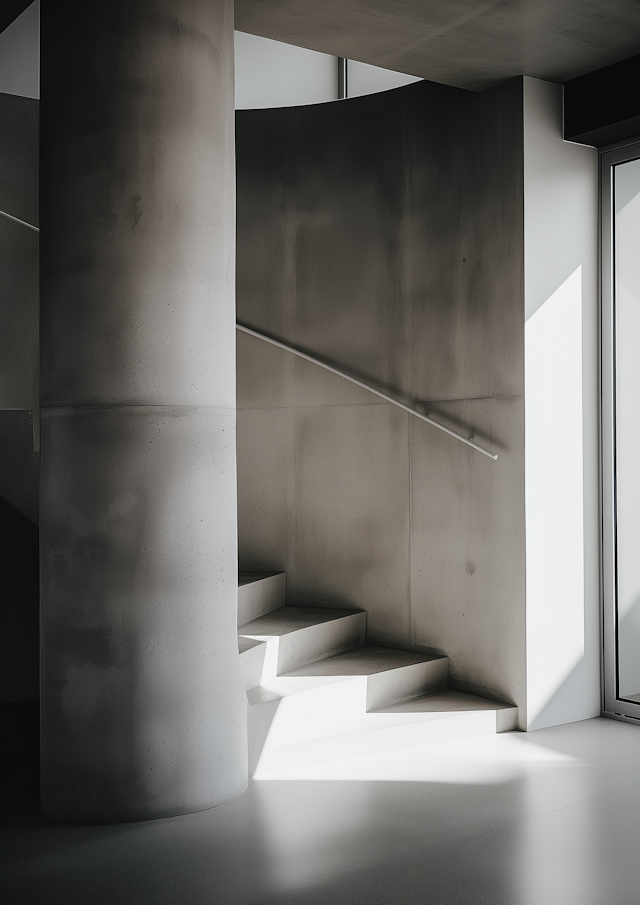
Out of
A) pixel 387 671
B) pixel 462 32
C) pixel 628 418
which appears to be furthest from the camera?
pixel 628 418

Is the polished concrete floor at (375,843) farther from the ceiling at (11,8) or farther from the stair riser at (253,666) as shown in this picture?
the ceiling at (11,8)

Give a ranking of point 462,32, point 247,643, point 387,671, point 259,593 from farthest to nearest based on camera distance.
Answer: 1. point 259,593
2. point 387,671
3. point 247,643
4. point 462,32

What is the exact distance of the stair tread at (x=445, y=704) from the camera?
4.66 m

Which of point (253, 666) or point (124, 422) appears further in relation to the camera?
point (253, 666)

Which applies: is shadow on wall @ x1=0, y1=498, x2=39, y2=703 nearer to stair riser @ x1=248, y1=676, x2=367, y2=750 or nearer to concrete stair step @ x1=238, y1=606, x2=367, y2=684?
concrete stair step @ x1=238, y1=606, x2=367, y2=684

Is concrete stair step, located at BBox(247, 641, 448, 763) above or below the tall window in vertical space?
below

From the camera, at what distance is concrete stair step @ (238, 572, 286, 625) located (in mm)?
5180

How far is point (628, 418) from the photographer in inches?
195

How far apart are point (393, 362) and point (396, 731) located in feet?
6.98

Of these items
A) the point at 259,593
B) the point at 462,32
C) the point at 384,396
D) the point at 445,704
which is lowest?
the point at 445,704

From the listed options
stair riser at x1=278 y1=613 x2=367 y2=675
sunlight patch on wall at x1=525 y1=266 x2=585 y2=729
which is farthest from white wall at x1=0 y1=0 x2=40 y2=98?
stair riser at x1=278 y1=613 x2=367 y2=675

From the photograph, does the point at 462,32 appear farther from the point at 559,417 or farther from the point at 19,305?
the point at 19,305

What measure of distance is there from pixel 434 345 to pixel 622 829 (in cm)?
273

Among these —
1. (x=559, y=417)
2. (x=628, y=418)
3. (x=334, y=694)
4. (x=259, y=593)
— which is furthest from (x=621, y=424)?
(x=259, y=593)
